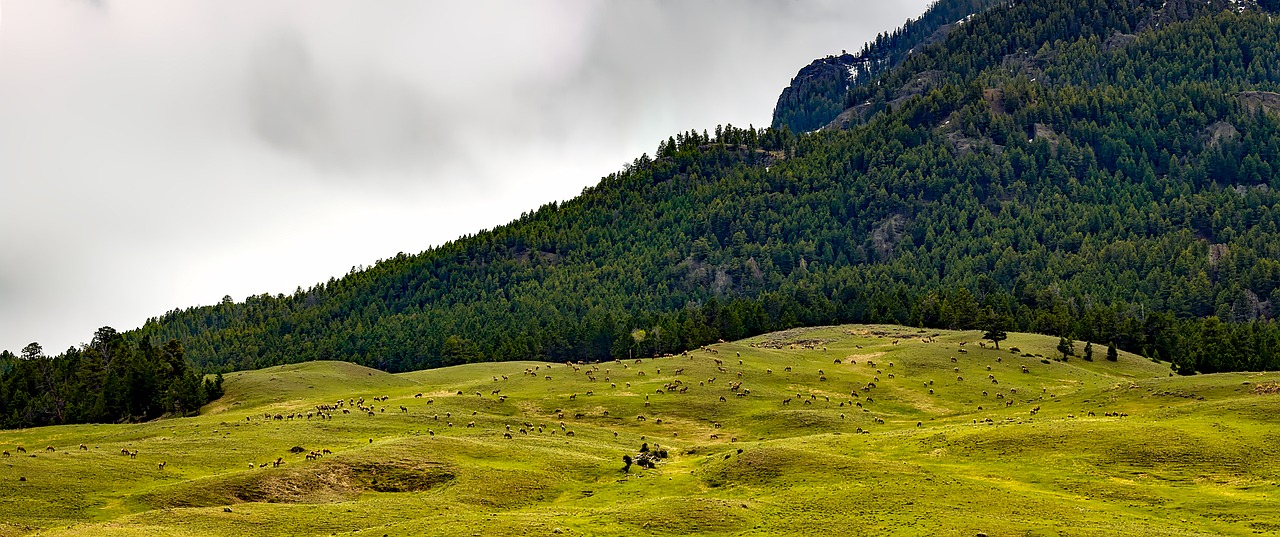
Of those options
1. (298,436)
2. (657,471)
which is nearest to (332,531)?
(657,471)

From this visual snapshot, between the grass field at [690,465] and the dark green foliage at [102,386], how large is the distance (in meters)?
18.1

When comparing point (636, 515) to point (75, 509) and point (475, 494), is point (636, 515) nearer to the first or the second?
point (475, 494)

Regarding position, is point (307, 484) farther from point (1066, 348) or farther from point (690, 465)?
point (1066, 348)

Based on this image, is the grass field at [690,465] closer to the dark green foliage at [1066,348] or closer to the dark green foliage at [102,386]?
the dark green foliage at [102,386]

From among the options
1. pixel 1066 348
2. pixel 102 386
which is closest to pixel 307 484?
pixel 102 386

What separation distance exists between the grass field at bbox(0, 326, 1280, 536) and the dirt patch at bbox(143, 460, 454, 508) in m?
0.19

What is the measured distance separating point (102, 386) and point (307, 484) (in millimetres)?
104720

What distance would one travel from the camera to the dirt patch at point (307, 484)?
226 ft

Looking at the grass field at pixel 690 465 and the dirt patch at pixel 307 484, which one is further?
the dirt patch at pixel 307 484

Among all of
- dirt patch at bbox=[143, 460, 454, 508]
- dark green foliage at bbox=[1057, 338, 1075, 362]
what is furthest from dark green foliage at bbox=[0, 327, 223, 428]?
dark green foliage at bbox=[1057, 338, 1075, 362]

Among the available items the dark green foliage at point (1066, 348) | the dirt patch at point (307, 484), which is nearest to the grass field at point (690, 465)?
the dirt patch at point (307, 484)

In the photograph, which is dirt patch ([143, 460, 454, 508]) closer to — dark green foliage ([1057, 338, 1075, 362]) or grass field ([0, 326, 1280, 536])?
grass field ([0, 326, 1280, 536])

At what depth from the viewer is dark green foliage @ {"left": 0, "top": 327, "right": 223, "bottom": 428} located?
491 ft

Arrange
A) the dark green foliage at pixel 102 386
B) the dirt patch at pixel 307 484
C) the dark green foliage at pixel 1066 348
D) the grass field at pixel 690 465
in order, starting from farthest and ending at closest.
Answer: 1. the dark green foliage at pixel 1066 348
2. the dark green foliage at pixel 102 386
3. the dirt patch at pixel 307 484
4. the grass field at pixel 690 465
